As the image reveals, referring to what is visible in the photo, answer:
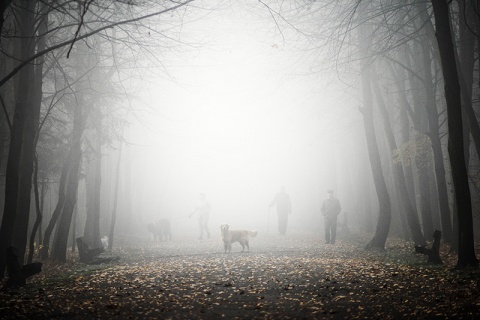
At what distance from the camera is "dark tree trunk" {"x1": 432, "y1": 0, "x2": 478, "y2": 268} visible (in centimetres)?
630

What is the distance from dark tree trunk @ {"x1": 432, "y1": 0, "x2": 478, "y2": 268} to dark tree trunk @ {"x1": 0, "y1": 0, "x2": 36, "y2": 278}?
852cm

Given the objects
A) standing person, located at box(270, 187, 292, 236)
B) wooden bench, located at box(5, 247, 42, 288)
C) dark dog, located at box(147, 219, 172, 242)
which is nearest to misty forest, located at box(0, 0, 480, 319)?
wooden bench, located at box(5, 247, 42, 288)

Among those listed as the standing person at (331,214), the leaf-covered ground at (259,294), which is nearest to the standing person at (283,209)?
the standing person at (331,214)

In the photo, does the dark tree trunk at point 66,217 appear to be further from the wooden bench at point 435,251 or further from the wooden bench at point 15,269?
the wooden bench at point 435,251

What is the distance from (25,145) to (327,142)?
24850mm

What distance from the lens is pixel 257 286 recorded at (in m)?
6.16

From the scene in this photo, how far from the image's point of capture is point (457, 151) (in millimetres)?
6355

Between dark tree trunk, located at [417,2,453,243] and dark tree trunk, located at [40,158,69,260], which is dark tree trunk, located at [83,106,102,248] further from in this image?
dark tree trunk, located at [417,2,453,243]

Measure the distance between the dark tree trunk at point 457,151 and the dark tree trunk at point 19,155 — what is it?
852 centimetres

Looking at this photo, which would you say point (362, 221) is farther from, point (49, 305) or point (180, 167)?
point (180, 167)

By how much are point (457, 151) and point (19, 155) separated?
9171mm

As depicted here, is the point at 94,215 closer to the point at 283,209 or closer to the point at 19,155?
the point at 19,155

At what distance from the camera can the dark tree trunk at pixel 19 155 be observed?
22.2 ft

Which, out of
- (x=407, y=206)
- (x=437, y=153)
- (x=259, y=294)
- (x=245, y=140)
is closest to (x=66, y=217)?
(x=259, y=294)
